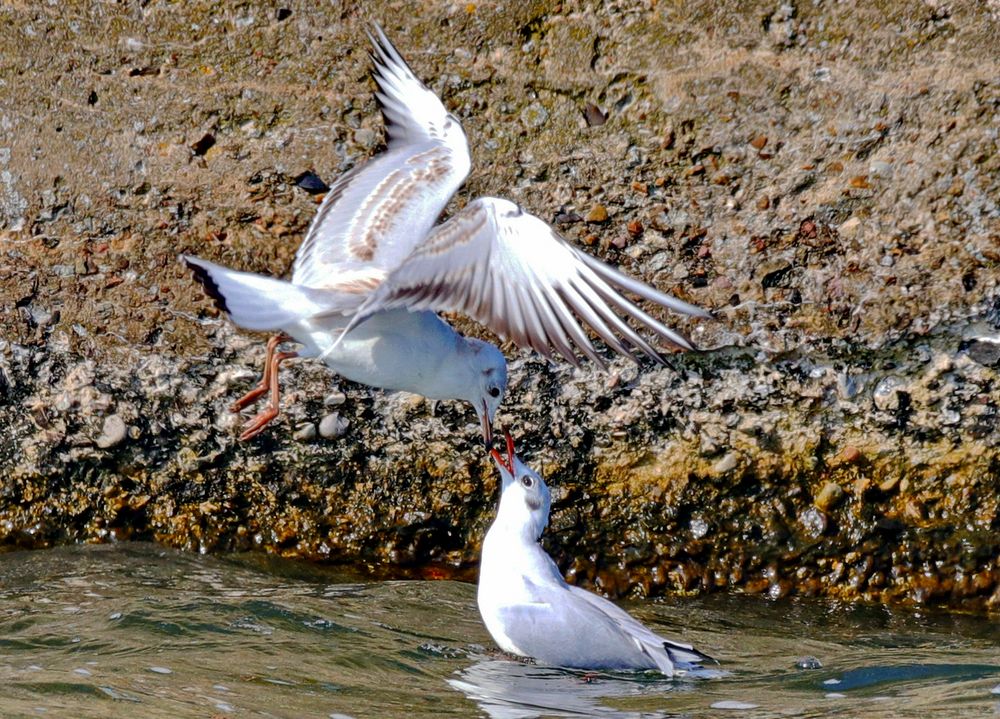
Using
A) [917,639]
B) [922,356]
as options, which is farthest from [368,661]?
[922,356]

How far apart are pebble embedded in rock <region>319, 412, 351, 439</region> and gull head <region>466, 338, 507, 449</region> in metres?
0.86

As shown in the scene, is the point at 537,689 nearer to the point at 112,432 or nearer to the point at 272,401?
the point at 272,401

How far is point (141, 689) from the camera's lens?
4699mm

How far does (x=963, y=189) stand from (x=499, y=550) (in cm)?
314

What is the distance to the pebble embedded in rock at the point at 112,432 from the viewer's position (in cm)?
666

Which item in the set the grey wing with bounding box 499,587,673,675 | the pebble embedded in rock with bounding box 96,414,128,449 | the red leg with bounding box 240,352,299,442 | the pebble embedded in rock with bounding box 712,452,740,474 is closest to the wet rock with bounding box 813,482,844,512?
the pebble embedded in rock with bounding box 712,452,740,474

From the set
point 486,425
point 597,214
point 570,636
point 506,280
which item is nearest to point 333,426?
point 486,425

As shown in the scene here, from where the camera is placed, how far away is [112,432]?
21.9 ft

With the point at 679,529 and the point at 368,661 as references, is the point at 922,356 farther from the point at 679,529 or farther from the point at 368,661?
the point at 368,661

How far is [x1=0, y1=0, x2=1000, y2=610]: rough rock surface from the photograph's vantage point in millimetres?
6449

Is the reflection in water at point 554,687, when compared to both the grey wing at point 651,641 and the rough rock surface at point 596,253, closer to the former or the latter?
the grey wing at point 651,641

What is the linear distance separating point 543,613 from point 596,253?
2187 millimetres

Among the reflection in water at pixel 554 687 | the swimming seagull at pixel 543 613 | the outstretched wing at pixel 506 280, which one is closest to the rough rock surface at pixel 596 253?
the swimming seagull at pixel 543 613

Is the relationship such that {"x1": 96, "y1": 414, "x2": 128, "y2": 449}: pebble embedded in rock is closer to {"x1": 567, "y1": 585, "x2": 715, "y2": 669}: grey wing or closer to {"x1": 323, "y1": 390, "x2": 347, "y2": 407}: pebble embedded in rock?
{"x1": 323, "y1": 390, "x2": 347, "y2": 407}: pebble embedded in rock
